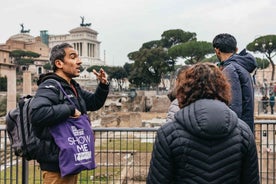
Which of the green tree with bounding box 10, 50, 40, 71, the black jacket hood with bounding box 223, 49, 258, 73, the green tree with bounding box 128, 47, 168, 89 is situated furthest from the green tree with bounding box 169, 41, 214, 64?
the black jacket hood with bounding box 223, 49, 258, 73

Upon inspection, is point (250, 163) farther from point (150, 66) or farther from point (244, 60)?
point (150, 66)

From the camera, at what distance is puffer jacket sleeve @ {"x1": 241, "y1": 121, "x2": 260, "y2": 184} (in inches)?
88.0

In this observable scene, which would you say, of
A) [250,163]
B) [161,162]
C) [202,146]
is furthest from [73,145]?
[250,163]

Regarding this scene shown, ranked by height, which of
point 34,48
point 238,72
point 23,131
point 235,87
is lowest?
point 23,131

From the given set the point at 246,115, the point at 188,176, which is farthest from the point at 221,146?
the point at 246,115

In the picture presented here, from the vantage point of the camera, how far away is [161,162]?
7.13 feet

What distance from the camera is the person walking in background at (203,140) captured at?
211 centimetres

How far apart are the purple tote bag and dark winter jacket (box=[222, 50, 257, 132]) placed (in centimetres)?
124

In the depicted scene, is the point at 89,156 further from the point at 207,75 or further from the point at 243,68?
the point at 243,68

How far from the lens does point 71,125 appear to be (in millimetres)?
2891

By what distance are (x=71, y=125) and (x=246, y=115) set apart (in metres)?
1.54

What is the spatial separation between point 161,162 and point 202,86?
483mm

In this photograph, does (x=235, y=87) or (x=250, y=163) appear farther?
(x=235, y=87)

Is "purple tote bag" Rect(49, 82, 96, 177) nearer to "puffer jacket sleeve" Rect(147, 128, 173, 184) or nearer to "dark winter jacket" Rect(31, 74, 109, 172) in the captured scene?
"dark winter jacket" Rect(31, 74, 109, 172)
